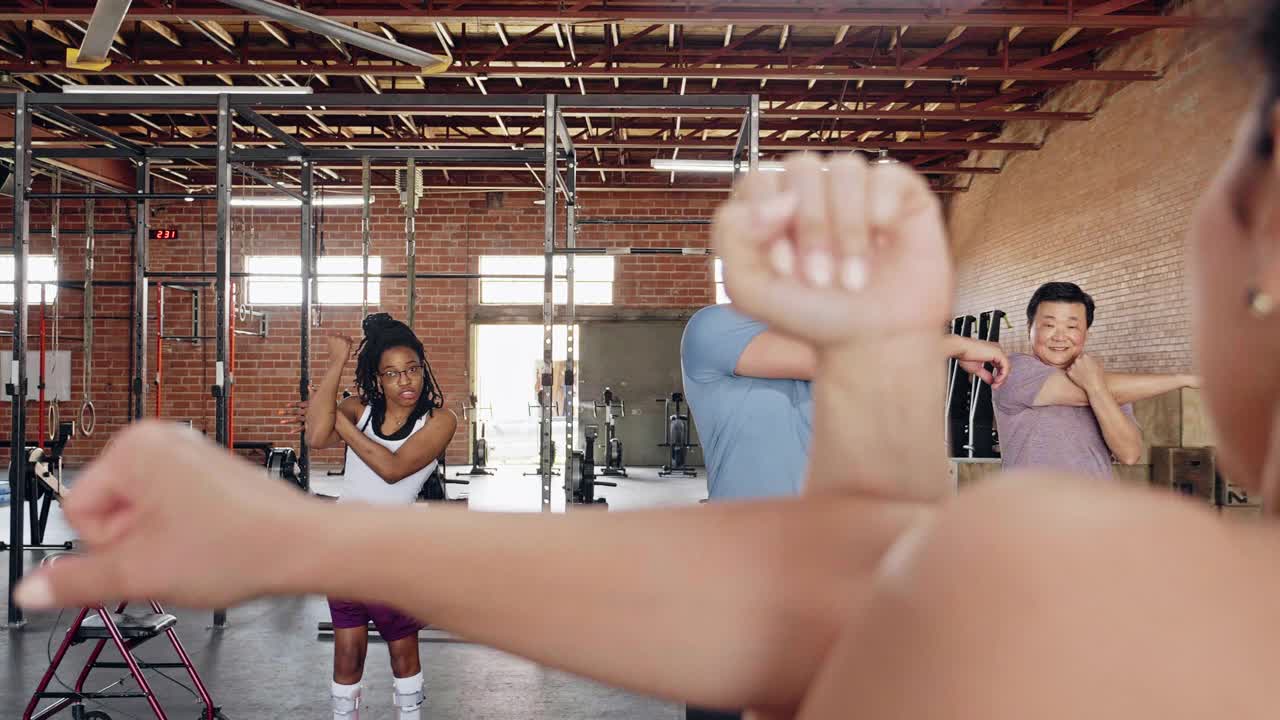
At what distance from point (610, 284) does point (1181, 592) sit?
13058 millimetres

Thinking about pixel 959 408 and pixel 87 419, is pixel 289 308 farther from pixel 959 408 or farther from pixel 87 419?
pixel 959 408

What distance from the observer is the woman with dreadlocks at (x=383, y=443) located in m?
2.88

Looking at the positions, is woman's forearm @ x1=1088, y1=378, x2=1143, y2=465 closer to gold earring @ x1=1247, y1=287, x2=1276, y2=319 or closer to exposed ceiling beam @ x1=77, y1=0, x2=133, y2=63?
gold earring @ x1=1247, y1=287, x2=1276, y2=319

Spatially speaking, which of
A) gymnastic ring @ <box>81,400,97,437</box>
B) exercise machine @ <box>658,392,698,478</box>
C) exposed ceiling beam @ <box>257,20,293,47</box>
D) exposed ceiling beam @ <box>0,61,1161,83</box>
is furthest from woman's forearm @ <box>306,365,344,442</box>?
exercise machine @ <box>658,392,698,478</box>

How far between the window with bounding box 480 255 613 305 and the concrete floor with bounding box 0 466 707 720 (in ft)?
26.2

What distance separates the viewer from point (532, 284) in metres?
12.8

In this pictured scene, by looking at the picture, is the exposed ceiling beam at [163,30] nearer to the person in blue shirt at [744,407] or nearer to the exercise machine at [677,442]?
the exercise machine at [677,442]

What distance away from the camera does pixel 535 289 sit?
12.8 metres

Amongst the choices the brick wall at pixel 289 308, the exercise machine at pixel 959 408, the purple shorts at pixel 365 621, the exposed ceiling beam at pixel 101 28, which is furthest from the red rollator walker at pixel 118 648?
the brick wall at pixel 289 308

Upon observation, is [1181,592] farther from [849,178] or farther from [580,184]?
[580,184]

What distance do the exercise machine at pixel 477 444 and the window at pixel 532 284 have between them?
5.75ft

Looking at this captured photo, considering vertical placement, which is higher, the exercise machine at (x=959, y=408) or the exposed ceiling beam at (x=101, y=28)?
the exposed ceiling beam at (x=101, y=28)

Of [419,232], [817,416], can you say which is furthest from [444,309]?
[817,416]

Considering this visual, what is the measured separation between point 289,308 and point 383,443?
10680 mm
